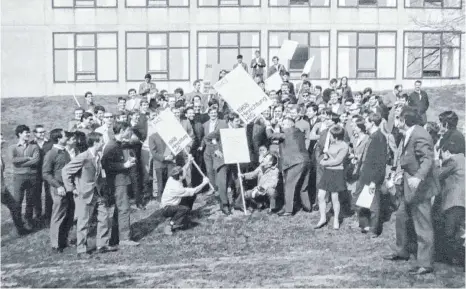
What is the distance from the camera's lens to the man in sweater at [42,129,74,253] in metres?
12.4

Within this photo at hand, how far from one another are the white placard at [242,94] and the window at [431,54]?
67.1 feet

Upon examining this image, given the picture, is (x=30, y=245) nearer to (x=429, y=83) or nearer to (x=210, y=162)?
(x=210, y=162)

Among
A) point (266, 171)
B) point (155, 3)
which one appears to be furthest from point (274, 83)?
point (155, 3)

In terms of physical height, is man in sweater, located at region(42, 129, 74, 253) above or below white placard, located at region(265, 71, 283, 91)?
below

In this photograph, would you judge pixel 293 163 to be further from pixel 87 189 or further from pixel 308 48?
pixel 308 48

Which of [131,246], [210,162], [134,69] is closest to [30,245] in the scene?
[131,246]

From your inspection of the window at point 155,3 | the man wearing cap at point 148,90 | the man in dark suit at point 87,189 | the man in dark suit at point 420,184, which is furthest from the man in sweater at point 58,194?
the window at point 155,3

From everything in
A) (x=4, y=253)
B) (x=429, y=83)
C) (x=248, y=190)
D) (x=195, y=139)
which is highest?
(x=429, y=83)

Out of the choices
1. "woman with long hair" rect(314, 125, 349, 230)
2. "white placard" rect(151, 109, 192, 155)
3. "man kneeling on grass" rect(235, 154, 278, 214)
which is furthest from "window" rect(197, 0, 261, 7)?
"woman with long hair" rect(314, 125, 349, 230)

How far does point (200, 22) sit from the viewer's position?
32125 millimetres

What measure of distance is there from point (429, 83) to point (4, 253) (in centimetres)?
2530

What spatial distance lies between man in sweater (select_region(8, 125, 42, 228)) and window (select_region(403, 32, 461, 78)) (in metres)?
23.3

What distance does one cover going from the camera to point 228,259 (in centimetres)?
1161

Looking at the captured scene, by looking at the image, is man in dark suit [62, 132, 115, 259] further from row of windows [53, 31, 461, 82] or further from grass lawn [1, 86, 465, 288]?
row of windows [53, 31, 461, 82]
